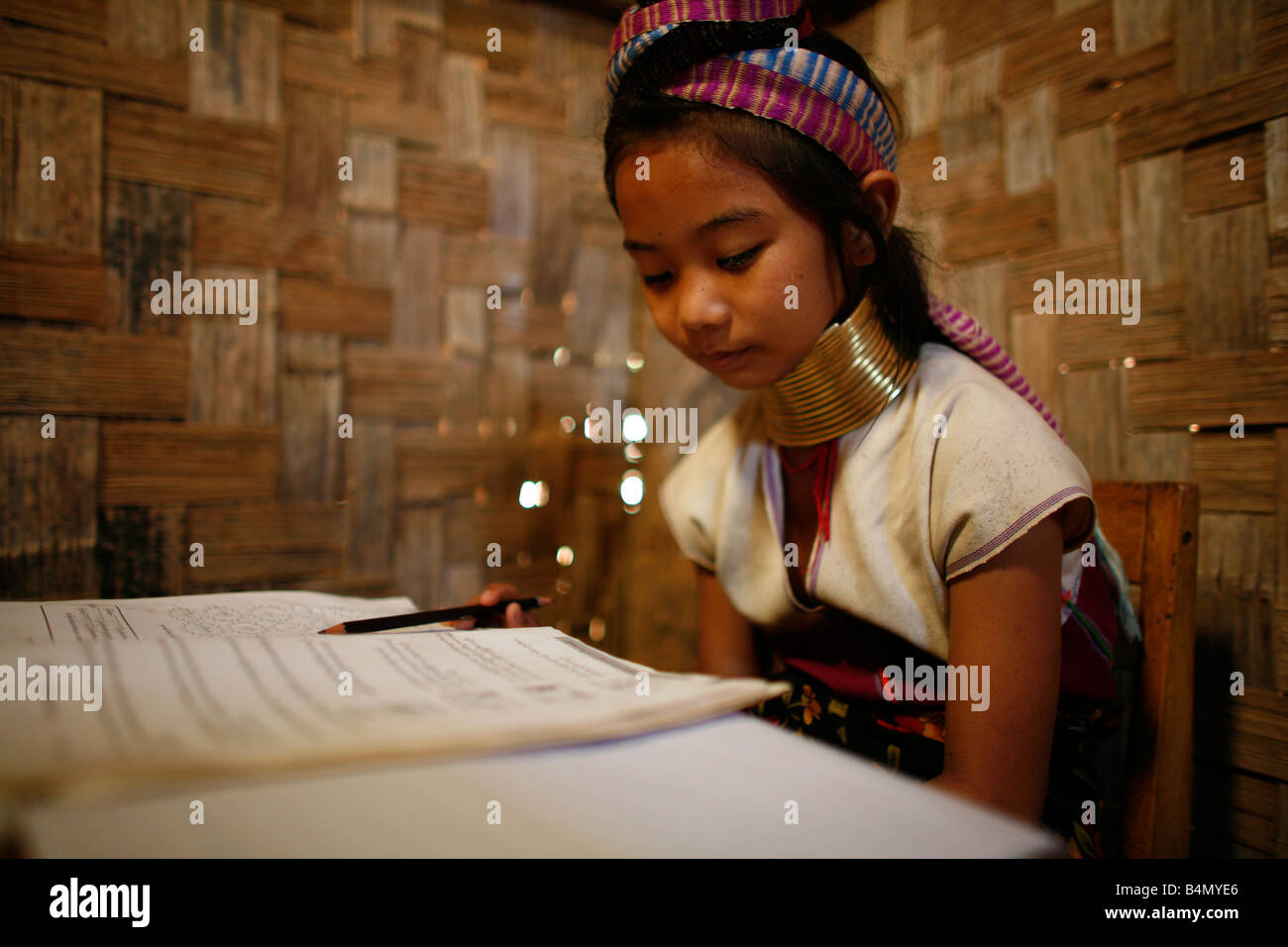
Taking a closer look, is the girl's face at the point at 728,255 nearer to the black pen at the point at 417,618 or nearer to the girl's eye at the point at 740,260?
the girl's eye at the point at 740,260

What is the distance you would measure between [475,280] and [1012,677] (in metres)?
Result: 1.24

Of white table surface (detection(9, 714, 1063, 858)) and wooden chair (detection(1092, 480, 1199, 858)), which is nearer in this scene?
white table surface (detection(9, 714, 1063, 858))

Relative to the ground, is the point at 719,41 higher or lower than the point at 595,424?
higher

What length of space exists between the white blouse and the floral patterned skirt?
0.10 meters

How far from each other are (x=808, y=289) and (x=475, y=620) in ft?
1.77

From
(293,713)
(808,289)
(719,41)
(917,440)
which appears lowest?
(293,713)

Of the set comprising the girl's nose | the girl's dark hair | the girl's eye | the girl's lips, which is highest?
the girl's dark hair

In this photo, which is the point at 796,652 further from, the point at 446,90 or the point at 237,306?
the point at 446,90

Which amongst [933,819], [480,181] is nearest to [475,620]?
[933,819]

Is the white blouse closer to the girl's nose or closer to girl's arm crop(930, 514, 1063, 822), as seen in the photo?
girl's arm crop(930, 514, 1063, 822)

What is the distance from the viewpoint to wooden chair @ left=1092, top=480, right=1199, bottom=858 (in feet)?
2.72

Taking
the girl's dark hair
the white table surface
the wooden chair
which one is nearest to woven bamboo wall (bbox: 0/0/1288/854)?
the wooden chair

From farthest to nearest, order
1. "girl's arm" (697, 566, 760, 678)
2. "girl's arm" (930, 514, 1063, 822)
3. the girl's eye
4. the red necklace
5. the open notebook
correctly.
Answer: "girl's arm" (697, 566, 760, 678)
the red necklace
the girl's eye
"girl's arm" (930, 514, 1063, 822)
the open notebook
